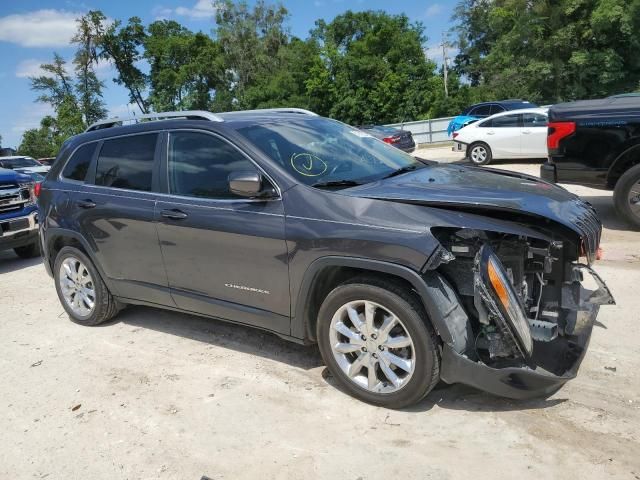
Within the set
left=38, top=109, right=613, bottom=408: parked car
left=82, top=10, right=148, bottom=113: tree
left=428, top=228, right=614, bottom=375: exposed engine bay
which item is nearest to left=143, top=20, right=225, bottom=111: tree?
left=82, top=10, right=148, bottom=113: tree

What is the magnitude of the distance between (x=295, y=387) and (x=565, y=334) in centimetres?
176

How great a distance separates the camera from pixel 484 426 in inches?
124

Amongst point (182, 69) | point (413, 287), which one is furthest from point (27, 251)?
point (182, 69)

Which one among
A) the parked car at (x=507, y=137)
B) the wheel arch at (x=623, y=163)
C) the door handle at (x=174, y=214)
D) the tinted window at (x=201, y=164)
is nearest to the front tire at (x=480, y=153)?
the parked car at (x=507, y=137)

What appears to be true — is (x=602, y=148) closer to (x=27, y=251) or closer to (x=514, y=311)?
(x=514, y=311)

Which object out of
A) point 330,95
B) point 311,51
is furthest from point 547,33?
point 311,51

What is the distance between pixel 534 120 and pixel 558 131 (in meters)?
7.85

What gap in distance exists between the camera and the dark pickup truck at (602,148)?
6.84 meters

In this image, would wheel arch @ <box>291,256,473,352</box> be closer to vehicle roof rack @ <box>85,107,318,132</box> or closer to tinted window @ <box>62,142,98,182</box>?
vehicle roof rack @ <box>85,107,318,132</box>

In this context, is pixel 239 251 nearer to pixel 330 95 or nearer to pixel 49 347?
pixel 49 347

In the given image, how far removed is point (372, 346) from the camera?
10.9 feet

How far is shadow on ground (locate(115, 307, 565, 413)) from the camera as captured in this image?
3.36 m

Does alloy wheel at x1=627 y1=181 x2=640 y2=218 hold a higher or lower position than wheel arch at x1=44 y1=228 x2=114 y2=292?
lower

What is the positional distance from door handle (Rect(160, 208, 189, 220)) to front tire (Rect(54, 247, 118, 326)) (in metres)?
1.26
